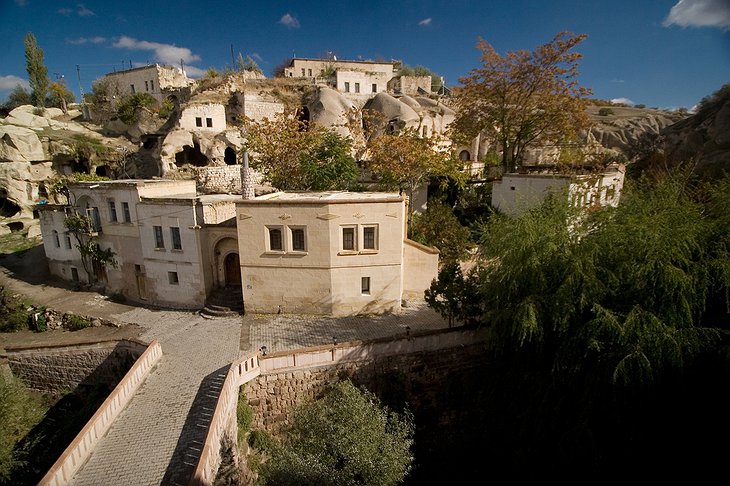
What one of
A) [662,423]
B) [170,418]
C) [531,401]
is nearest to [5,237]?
[170,418]

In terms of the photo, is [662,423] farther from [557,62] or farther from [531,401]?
[557,62]

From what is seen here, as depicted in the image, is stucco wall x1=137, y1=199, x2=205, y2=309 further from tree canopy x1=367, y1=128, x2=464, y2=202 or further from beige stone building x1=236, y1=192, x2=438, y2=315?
tree canopy x1=367, y1=128, x2=464, y2=202

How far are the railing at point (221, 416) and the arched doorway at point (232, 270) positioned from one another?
7143 millimetres

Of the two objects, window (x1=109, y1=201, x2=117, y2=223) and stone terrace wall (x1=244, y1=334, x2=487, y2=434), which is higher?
window (x1=109, y1=201, x2=117, y2=223)

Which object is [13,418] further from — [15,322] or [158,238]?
[158,238]

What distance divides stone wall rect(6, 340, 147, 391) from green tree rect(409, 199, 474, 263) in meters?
14.9

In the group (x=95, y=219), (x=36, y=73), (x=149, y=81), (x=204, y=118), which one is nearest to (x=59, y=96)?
(x=36, y=73)

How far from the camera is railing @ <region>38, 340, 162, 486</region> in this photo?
8.21 metres

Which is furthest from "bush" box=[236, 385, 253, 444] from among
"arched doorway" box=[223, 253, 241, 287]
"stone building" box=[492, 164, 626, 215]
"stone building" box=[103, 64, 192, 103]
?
"stone building" box=[103, 64, 192, 103]

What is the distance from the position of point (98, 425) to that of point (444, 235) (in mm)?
16714

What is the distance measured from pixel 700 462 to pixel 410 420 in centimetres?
788

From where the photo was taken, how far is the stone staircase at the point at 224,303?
1670 cm

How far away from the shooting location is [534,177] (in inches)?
802

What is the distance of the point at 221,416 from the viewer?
9859mm
